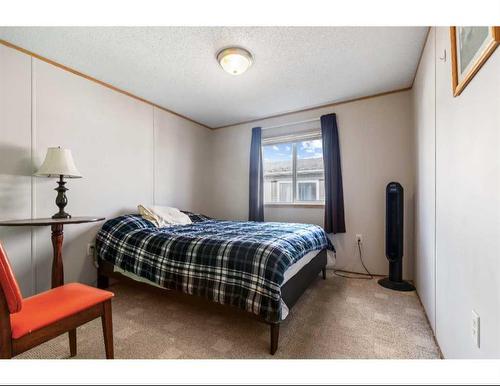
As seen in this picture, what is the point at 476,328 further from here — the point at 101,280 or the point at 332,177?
the point at 101,280

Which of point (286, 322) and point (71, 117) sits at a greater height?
point (71, 117)

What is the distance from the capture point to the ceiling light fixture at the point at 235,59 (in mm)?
1931

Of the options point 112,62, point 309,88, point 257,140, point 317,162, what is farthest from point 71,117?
point 317,162

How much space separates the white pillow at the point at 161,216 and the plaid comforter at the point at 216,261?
0.30 m

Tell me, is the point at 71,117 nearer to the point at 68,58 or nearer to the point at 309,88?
the point at 68,58

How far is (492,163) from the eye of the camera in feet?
2.61

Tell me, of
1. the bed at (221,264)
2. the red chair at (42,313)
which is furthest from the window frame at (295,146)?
the red chair at (42,313)

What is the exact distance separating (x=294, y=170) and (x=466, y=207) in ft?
8.14

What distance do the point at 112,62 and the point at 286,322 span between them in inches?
110

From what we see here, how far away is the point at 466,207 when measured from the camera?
1034mm

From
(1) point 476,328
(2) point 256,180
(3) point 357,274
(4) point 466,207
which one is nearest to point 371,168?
(3) point 357,274

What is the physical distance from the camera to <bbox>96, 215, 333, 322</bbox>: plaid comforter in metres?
1.43

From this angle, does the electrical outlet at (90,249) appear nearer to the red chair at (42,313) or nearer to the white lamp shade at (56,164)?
the white lamp shade at (56,164)
